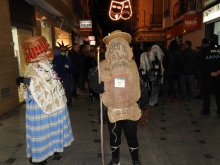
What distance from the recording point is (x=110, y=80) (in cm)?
257

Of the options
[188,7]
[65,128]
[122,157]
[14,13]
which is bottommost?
[122,157]

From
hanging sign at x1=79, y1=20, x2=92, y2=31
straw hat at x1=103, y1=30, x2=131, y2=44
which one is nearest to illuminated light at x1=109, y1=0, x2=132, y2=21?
hanging sign at x1=79, y1=20, x2=92, y2=31

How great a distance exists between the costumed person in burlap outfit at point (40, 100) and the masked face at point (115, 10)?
1091 cm

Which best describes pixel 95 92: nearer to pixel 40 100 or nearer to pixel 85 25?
pixel 40 100

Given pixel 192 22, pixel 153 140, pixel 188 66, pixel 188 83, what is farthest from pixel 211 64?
pixel 192 22

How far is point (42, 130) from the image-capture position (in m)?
2.86

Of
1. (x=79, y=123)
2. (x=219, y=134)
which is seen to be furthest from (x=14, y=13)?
(x=219, y=134)

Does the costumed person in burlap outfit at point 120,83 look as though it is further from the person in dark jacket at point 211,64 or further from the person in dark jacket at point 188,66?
the person in dark jacket at point 188,66

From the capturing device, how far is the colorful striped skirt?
2833 millimetres

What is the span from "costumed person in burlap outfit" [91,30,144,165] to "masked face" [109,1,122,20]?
11.1 m

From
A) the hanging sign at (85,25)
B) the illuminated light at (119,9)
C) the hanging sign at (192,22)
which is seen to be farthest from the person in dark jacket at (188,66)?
the hanging sign at (85,25)

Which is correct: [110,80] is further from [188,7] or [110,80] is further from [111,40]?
[188,7]

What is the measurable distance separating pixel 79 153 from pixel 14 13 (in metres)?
5.37

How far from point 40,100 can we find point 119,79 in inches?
42.7
